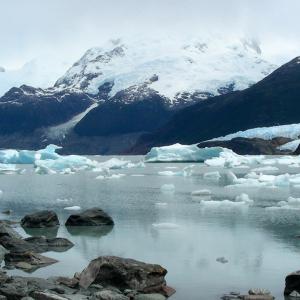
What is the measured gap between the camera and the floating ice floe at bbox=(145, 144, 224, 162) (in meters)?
90.0

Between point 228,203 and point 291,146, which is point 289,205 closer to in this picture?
point 228,203

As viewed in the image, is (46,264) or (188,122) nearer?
(46,264)

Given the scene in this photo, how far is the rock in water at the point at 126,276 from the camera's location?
43.0ft

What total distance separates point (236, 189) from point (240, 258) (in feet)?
76.0

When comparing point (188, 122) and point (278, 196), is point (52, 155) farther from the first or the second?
point (188, 122)

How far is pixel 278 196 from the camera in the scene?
3384 cm

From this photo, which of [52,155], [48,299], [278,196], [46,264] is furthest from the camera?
[52,155]

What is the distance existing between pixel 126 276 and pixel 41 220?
10.1 metres

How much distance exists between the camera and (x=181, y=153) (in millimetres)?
91812

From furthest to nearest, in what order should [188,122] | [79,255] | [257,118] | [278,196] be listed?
[188,122] < [257,118] < [278,196] < [79,255]

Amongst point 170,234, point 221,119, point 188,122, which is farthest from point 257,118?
point 170,234

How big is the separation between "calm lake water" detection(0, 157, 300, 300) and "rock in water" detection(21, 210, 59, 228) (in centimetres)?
89

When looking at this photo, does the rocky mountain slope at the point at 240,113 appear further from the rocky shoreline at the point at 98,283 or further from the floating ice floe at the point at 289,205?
the rocky shoreline at the point at 98,283

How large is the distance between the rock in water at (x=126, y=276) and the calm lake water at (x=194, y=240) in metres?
0.60
